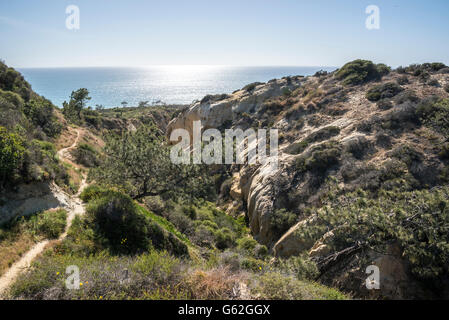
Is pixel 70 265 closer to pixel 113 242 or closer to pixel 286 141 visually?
pixel 113 242

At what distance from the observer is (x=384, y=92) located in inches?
985

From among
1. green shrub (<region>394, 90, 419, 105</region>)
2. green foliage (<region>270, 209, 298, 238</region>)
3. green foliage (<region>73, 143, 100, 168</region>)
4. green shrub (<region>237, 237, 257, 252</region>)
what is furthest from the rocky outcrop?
green shrub (<region>394, 90, 419, 105</region>)

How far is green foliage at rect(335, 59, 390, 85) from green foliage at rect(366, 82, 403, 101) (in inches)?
203

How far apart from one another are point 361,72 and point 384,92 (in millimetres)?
8579

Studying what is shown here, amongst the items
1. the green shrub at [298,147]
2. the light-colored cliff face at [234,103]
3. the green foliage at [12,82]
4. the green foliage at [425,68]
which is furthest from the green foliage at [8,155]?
the green foliage at [425,68]

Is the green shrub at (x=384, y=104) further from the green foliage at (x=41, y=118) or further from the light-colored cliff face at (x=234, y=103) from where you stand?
the green foliage at (x=41, y=118)

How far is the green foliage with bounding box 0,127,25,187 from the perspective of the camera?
9.11 meters

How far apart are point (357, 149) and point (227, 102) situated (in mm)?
24897

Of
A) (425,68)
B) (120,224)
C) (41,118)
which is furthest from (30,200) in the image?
(425,68)

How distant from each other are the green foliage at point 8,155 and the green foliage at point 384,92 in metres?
30.1
